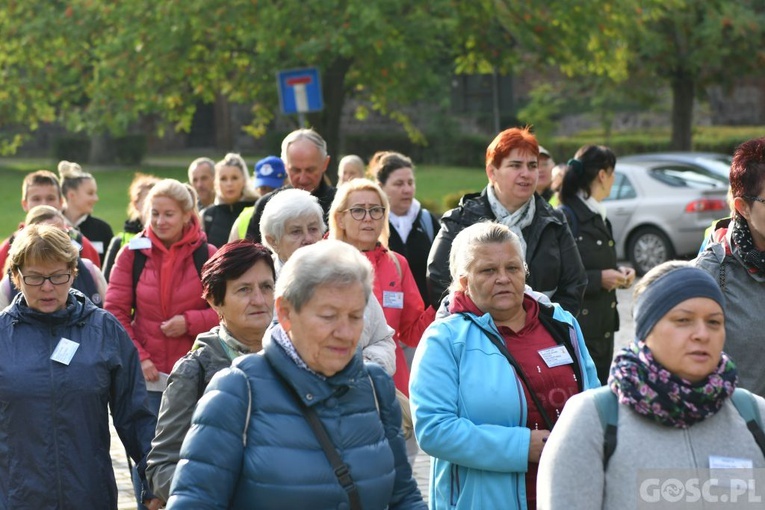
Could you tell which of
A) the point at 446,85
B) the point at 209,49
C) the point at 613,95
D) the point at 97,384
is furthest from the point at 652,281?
the point at 446,85

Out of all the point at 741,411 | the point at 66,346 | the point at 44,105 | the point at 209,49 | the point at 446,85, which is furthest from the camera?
the point at 446,85

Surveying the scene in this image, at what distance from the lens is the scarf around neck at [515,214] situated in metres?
6.83

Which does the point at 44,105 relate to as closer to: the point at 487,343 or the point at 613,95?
the point at 613,95

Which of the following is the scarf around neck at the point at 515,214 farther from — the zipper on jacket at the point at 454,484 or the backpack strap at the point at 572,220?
the zipper on jacket at the point at 454,484

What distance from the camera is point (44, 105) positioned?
24.5 metres

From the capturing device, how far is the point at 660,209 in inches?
781

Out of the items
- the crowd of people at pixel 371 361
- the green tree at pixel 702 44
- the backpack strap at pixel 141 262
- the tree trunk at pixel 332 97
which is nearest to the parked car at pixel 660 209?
the tree trunk at pixel 332 97

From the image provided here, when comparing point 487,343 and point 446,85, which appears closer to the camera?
point 487,343

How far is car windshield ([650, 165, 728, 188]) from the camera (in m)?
20.1

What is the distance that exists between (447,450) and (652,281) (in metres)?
1.16

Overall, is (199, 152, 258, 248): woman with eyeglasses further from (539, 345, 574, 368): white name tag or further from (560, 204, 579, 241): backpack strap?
(539, 345, 574, 368): white name tag

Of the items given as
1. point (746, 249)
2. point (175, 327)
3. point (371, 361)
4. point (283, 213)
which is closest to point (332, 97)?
point (175, 327)

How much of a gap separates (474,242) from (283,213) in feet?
5.34

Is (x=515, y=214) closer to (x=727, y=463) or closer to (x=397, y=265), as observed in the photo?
(x=397, y=265)
